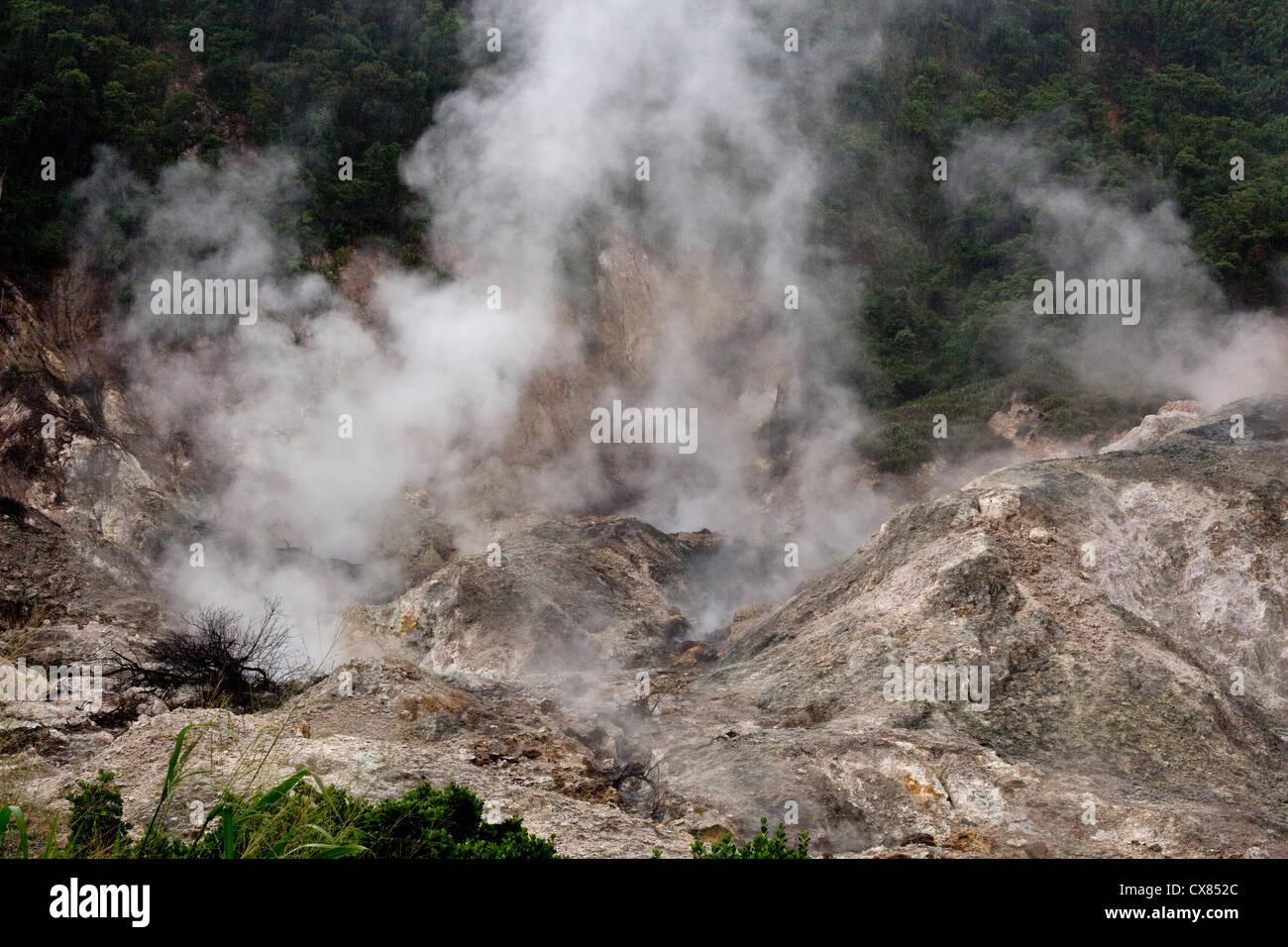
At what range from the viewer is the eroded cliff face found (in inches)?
434

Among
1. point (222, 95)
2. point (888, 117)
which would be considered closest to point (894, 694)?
point (222, 95)

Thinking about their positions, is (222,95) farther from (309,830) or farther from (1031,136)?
(309,830)

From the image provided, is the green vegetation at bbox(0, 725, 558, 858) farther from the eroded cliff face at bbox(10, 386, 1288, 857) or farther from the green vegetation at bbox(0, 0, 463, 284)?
the green vegetation at bbox(0, 0, 463, 284)

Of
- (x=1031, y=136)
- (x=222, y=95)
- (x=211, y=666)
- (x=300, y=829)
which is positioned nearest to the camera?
(x=300, y=829)

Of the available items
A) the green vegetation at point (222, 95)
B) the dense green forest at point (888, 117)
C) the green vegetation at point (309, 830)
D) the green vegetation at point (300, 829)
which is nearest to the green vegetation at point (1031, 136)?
the dense green forest at point (888, 117)

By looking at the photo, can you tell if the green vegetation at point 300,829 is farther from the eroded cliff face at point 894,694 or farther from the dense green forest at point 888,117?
the dense green forest at point 888,117

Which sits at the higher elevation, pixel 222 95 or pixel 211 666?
pixel 222 95

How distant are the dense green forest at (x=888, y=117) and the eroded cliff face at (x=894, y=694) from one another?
12.5 metres

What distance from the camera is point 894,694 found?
569 inches

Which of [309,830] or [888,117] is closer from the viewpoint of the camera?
[309,830]

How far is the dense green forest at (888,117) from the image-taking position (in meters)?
26.9

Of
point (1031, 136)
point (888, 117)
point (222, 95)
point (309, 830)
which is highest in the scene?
point (888, 117)

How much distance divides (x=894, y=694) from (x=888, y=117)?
108ft
